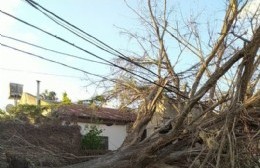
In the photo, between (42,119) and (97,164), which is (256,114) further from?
(42,119)

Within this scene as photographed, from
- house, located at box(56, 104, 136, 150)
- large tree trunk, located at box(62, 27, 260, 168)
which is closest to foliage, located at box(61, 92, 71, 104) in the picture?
house, located at box(56, 104, 136, 150)

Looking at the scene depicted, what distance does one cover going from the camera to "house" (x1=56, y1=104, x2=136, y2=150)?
739 inches

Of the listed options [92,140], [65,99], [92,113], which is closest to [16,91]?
[65,99]

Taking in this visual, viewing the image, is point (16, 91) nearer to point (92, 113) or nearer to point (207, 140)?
point (92, 113)

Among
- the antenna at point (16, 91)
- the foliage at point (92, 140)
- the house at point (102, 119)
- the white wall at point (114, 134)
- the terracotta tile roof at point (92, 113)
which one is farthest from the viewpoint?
the antenna at point (16, 91)

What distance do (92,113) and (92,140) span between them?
8.20 feet

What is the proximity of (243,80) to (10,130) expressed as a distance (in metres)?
8.35

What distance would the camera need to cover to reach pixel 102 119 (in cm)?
2058

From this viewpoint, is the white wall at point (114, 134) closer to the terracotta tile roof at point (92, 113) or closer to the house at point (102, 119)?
the house at point (102, 119)

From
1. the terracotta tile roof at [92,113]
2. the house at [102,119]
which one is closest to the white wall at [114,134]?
the house at [102,119]

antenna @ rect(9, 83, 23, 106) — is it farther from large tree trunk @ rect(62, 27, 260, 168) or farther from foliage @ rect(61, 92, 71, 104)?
large tree trunk @ rect(62, 27, 260, 168)

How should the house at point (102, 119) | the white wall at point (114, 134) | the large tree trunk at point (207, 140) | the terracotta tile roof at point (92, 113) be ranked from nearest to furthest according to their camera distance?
the large tree trunk at point (207, 140), the house at point (102, 119), the terracotta tile roof at point (92, 113), the white wall at point (114, 134)

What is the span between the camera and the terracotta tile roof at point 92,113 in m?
Answer: 19.0

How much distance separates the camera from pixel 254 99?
9.06 metres
